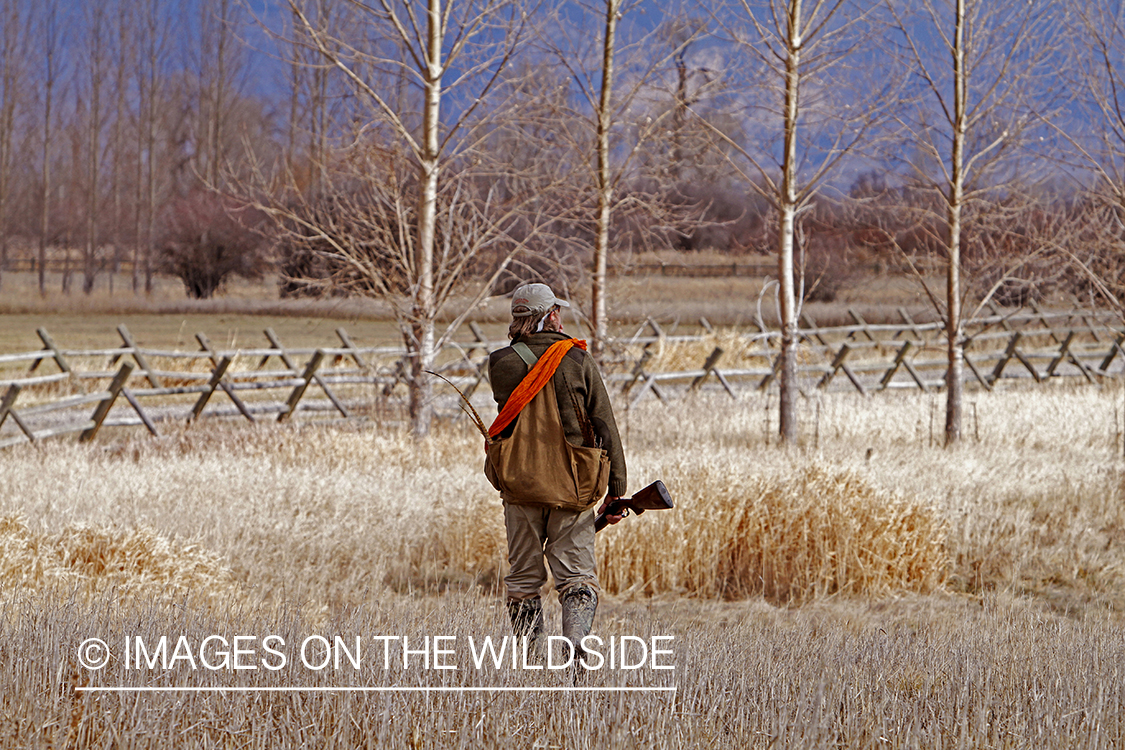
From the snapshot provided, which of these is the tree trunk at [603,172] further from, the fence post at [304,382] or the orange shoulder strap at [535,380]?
the orange shoulder strap at [535,380]

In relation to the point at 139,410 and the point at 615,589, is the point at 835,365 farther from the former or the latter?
the point at 615,589

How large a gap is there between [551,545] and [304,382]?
34.4 ft

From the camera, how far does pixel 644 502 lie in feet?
13.0

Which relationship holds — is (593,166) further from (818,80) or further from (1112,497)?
(1112,497)

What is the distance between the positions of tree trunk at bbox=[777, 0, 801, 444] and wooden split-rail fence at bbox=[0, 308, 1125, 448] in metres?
2.08

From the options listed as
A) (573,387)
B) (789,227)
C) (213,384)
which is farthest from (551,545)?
(213,384)

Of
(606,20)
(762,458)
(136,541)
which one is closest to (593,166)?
(606,20)

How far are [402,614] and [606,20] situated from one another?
405 inches

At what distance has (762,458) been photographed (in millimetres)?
9297

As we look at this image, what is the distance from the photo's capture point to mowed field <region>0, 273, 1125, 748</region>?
2973 millimetres

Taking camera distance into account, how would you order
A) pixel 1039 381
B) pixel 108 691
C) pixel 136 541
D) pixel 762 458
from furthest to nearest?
pixel 1039 381
pixel 762 458
pixel 136 541
pixel 108 691

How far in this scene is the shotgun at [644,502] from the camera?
387cm

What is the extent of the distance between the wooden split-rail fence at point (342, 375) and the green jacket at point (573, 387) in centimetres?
728

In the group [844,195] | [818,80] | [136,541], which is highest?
[818,80]
